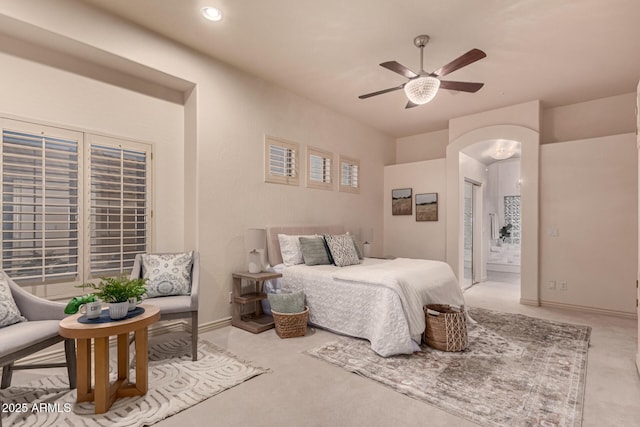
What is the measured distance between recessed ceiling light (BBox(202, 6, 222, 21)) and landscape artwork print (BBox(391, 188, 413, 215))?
432 cm

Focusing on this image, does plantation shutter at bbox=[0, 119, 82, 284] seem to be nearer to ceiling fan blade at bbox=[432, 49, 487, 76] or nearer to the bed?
the bed

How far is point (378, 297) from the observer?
9.89 ft

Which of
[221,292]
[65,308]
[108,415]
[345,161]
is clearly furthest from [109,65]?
[345,161]

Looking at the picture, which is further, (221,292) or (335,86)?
(335,86)

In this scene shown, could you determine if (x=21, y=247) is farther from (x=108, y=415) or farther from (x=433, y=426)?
(x=433, y=426)

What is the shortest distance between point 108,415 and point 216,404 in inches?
24.4

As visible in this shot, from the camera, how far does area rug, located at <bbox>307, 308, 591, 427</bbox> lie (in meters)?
2.02

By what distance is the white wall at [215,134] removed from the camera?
2.78 metres

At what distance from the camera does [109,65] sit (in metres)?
3.08

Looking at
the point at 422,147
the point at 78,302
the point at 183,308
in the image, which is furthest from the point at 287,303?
the point at 422,147

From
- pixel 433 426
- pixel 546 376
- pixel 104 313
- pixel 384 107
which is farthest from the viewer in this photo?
pixel 384 107

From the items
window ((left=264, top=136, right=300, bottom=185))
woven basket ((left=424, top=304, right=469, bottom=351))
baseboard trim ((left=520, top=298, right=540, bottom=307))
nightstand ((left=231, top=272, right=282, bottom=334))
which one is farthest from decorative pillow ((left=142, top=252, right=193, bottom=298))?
baseboard trim ((left=520, top=298, right=540, bottom=307))

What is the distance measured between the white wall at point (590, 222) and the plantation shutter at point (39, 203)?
18.8 ft

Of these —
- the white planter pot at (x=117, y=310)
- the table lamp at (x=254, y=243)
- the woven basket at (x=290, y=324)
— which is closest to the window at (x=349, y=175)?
the table lamp at (x=254, y=243)
